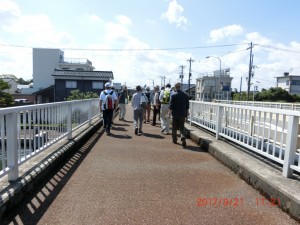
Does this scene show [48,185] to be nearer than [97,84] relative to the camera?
Yes

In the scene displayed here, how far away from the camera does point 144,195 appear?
420 centimetres

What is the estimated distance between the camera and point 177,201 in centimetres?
402

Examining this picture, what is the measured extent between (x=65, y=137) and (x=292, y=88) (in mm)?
92743

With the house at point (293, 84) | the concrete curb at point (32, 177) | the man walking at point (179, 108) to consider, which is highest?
the house at point (293, 84)

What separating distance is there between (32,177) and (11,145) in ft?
2.03

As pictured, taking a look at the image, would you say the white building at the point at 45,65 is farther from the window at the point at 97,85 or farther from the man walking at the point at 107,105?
the man walking at the point at 107,105

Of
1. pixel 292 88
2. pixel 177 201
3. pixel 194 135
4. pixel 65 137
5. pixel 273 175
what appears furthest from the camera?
pixel 292 88

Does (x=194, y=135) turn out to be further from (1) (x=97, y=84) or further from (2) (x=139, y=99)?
(1) (x=97, y=84)

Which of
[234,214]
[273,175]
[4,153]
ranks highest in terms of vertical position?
[4,153]

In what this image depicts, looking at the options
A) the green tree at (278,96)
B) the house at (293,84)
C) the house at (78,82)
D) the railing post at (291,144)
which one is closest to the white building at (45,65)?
the house at (78,82)

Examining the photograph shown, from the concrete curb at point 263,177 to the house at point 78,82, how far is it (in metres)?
40.1

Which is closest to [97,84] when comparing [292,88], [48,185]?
[48,185]

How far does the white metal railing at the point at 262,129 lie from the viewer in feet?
14.1

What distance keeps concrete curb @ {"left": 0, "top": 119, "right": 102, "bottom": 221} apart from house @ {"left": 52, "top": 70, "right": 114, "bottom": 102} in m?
39.4
